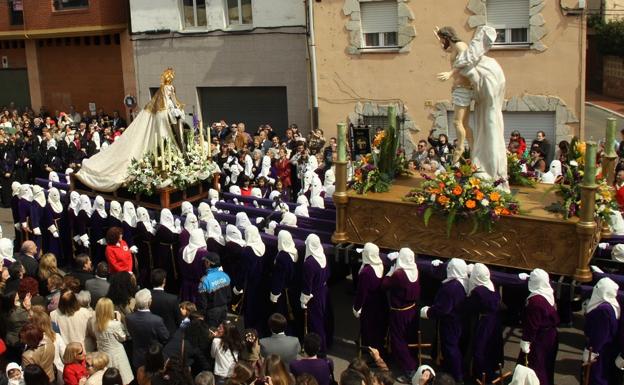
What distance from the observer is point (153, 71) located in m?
23.2

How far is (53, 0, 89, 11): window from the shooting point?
24.1 m

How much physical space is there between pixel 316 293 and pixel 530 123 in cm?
947

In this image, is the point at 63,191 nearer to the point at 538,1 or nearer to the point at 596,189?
the point at 596,189

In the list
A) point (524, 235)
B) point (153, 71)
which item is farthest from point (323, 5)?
point (524, 235)

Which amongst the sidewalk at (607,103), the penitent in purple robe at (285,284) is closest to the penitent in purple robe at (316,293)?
the penitent in purple robe at (285,284)

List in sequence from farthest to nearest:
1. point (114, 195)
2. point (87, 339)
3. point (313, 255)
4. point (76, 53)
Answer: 1. point (76, 53)
2. point (114, 195)
3. point (313, 255)
4. point (87, 339)

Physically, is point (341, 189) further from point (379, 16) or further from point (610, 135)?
point (379, 16)

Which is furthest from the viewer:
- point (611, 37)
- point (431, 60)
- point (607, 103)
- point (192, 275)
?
point (611, 37)

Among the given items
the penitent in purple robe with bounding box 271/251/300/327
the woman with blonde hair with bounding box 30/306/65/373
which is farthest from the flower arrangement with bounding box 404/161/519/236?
the woman with blonde hair with bounding box 30/306/65/373

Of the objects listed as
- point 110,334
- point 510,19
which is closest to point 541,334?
point 110,334

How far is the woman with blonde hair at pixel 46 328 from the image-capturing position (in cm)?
739

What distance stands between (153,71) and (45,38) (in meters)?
5.39

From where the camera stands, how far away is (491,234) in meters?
8.71

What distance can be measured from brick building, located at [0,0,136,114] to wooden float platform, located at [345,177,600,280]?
16082 millimetres
